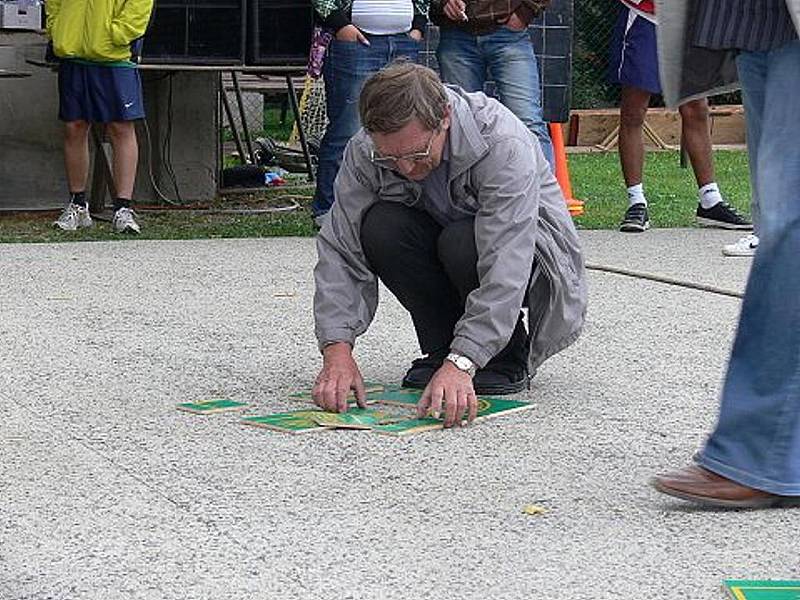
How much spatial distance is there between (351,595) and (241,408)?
155 centimetres

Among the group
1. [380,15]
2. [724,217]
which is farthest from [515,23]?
[724,217]

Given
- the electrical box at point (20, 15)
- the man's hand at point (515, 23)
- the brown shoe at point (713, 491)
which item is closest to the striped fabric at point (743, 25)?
the brown shoe at point (713, 491)

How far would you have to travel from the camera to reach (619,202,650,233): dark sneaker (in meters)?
8.49

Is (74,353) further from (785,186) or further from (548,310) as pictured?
(785,186)

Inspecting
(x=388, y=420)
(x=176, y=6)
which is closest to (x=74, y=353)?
(x=388, y=420)

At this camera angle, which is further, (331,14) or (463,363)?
(331,14)

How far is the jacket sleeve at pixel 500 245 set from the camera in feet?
13.4

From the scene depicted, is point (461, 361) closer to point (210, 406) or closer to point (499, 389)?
point (499, 389)

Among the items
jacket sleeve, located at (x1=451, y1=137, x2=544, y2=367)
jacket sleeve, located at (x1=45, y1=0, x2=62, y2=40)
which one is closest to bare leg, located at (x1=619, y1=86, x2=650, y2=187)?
jacket sleeve, located at (x1=45, y1=0, x2=62, y2=40)

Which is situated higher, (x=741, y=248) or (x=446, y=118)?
(x=446, y=118)

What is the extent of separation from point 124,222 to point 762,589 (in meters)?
5.90

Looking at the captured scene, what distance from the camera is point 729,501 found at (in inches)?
132

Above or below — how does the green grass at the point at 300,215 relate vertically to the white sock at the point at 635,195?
below

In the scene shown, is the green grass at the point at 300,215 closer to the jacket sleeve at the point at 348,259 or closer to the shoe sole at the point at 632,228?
the shoe sole at the point at 632,228
